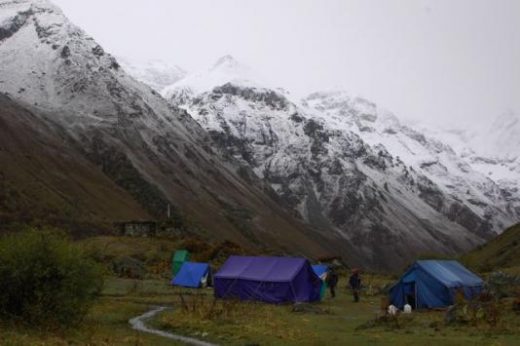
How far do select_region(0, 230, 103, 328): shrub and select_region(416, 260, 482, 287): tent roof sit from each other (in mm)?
25479

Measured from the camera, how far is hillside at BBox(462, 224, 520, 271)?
82.3 metres

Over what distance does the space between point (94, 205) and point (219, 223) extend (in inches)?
1602

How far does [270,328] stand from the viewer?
103 feet

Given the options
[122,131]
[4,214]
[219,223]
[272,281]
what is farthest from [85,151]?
[272,281]

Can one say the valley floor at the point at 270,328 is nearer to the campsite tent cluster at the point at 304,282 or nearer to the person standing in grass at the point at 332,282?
the campsite tent cluster at the point at 304,282

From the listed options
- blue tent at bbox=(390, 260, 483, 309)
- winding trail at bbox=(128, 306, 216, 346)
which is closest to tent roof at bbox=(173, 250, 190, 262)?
winding trail at bbox=(128, 306, 216, 346)

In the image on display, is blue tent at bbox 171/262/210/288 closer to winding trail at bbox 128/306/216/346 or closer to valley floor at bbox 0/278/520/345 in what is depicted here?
valley floor at bbox 0/278/520/345

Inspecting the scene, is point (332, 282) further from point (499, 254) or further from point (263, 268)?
point (499, 254)

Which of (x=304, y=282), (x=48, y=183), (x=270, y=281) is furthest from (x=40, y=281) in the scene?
(x=48, y=183)

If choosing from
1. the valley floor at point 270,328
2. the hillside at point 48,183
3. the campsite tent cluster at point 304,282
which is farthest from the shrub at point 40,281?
the hillside at point 48,183

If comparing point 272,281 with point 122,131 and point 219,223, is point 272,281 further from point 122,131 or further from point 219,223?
point 122,131

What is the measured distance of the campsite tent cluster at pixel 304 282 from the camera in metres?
44.8

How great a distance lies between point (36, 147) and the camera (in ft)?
485

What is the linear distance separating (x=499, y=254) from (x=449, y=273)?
47423mm
